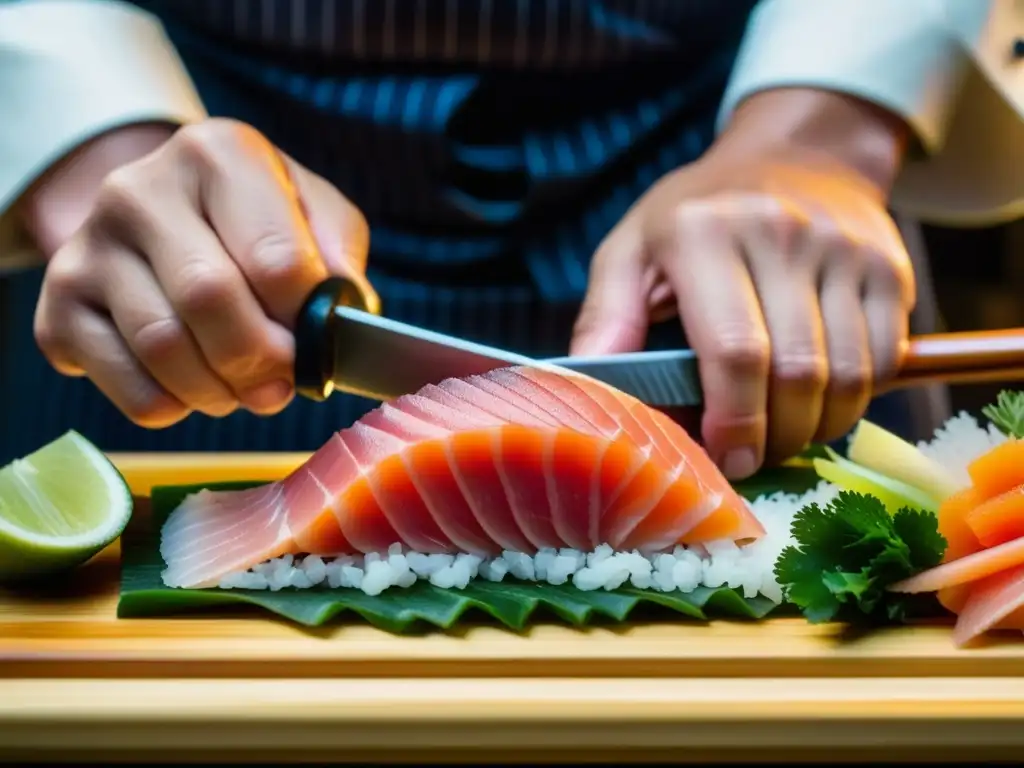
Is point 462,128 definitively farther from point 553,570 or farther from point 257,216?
point 553,570

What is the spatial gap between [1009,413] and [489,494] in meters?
0.56

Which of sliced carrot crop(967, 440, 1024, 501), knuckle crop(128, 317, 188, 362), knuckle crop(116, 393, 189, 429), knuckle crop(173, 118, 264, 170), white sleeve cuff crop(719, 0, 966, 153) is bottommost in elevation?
knuckle crop(116, 393, 189, 429)

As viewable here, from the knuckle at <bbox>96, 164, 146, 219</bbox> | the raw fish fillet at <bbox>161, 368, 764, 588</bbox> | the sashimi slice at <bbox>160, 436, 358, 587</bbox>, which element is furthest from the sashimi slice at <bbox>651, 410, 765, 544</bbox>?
the knuckle at <bbox>96, 164, 146, 219</bbox>

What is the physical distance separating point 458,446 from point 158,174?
488 millimetres

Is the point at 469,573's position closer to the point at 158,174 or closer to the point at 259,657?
the point at 259,657

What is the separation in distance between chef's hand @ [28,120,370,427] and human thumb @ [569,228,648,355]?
294 mm

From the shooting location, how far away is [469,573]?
105cm

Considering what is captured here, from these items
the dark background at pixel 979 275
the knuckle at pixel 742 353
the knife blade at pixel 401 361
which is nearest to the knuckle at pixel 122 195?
the knife blade at pixel 401 361

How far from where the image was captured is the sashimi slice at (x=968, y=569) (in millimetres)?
964

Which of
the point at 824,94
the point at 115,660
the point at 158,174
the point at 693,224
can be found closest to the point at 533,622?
the point at 115,660

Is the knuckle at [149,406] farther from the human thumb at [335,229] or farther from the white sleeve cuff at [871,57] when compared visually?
the white sleeve cuff at [871,57]

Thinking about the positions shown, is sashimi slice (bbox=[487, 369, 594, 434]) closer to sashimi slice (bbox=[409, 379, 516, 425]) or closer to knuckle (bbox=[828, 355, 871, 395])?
sashimi slice (bbox=[409, 379, 516, 425])

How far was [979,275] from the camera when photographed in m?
3.54

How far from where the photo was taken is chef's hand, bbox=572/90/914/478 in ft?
4.14
